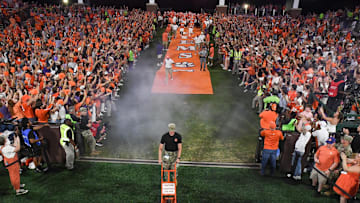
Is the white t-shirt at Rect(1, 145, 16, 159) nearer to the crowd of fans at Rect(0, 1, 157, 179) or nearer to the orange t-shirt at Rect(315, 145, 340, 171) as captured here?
the crowd of fans at Rect(0, 1, 157, 179)

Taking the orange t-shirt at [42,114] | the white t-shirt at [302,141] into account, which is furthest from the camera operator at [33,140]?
the white t-shirt at [302,141]

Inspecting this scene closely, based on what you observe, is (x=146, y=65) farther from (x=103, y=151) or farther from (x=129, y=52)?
(x=103, y=151)

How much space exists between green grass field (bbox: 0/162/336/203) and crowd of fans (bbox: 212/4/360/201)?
55cm

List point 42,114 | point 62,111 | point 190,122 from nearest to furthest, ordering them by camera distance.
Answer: point 42,114
point 62,111
point 190,122

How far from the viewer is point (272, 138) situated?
5.76m

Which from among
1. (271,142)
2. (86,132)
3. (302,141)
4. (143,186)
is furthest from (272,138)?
(86,132)

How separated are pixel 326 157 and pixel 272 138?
3.64ft

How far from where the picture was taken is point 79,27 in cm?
1780

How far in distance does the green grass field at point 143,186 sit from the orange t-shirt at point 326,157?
2.34 ft

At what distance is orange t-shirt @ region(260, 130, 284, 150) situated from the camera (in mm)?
5719

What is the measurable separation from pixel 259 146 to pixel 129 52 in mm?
9037

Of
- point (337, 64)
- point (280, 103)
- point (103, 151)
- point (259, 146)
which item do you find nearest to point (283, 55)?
point (337, 64)

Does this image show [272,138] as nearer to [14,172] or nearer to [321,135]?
[321,135]

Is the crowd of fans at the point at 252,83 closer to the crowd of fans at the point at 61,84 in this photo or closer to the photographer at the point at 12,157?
the crowd of fans at the point at 61,84
